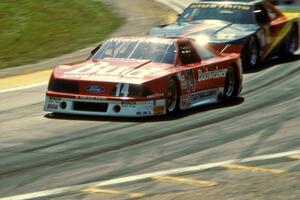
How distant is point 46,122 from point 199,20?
25.5 feet

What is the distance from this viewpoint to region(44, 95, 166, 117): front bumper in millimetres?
12719

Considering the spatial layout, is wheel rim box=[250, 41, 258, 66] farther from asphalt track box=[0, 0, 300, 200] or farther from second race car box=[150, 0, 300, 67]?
asphalt track box=[0, 0, 300, 200]

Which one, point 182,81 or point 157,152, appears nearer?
point 157,152

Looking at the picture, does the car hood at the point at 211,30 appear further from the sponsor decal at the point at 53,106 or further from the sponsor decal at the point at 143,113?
the sponsor decal at the point at 53,106

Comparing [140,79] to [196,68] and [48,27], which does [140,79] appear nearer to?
[196,68]

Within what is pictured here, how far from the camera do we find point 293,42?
21.7m

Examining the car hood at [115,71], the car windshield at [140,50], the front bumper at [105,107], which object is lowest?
the front bumper at [105,107]

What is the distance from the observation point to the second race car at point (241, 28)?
18641 mm

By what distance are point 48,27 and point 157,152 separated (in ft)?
48.4

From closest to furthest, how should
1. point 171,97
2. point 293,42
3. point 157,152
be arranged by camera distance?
point 157,152 → point 171,97 → point 293,42

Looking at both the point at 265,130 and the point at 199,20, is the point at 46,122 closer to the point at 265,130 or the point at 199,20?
the point at 265,130

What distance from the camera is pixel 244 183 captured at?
8875 mm

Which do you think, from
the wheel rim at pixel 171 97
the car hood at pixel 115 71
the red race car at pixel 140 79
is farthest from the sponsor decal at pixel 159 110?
the car hood at pixel 115 71

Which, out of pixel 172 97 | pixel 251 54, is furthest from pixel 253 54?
pixel 172 97
